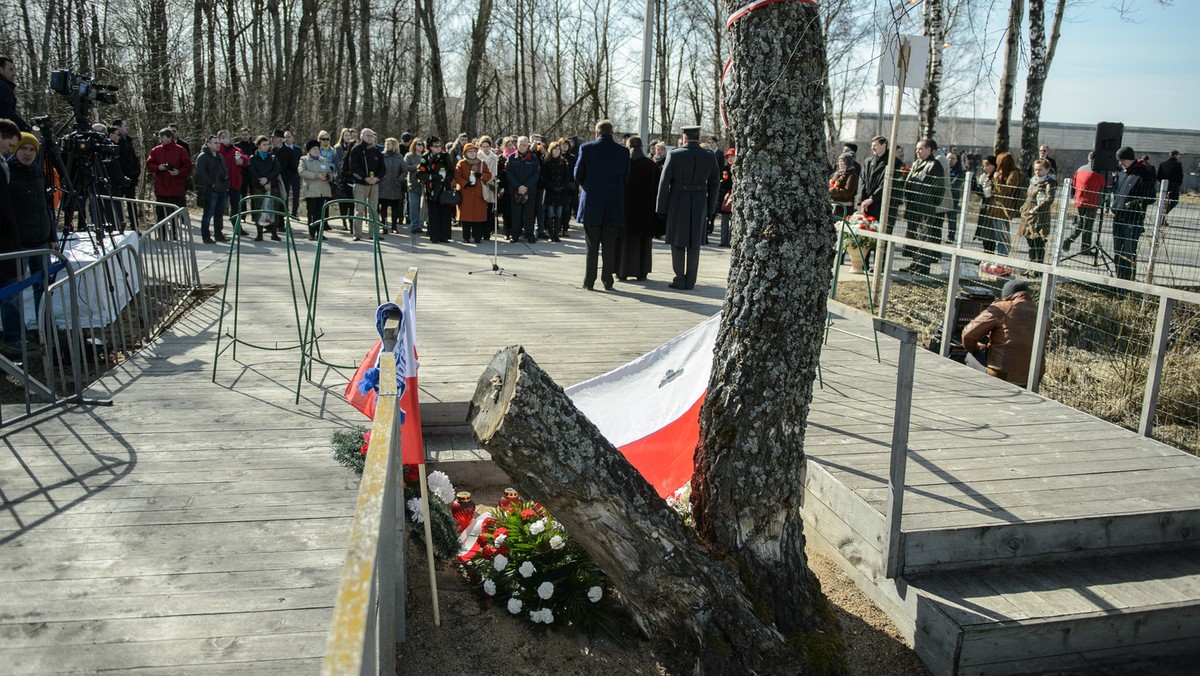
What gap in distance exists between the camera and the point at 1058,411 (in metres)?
6.31

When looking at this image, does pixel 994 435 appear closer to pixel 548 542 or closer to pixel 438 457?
pixel 548 542

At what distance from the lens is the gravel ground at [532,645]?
162 inches

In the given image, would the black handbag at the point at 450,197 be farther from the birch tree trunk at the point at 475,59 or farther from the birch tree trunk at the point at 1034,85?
the birch tree trunk at the point at 475,59

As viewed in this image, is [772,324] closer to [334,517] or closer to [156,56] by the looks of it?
[334,517]

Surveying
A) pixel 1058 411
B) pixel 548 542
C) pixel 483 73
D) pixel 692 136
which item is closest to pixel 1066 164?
pixel 483 73

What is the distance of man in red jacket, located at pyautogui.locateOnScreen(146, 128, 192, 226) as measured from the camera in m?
13.8

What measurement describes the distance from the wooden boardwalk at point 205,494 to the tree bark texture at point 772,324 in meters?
1.80

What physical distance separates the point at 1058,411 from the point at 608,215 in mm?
5752

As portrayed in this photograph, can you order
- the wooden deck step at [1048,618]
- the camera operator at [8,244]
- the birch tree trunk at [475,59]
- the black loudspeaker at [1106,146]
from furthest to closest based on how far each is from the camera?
1. the birch tree trunk at [475,59]
2. the black loudspeaker at [1106,146]
3. the camera operator at [8,244]
4. the wooden deck step at [1048,618]

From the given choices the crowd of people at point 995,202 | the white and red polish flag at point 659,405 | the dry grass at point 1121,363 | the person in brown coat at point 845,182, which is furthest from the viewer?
the person in brown coat at point 845,182

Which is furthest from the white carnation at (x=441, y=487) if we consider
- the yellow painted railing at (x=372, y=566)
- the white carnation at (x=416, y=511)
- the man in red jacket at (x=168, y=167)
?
the man in red jacket at (x=168, y=167)

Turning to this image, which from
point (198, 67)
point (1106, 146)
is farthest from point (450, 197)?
point (1106, 146)

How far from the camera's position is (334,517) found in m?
4.27

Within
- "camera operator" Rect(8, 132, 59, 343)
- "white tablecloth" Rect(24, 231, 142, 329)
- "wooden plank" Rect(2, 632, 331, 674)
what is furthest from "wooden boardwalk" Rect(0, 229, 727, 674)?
"camera operator" Rect(8, 132, 59, 343)
